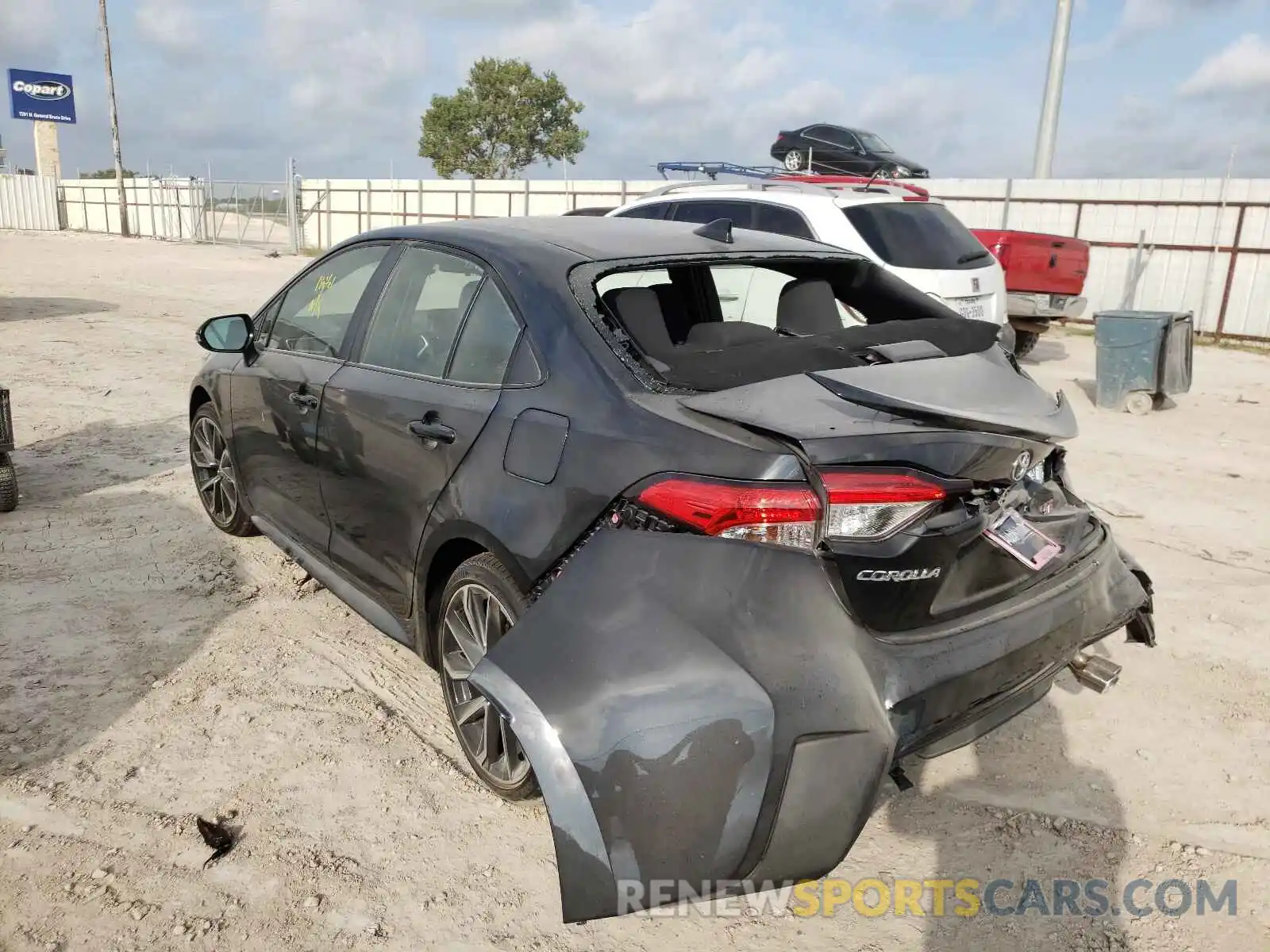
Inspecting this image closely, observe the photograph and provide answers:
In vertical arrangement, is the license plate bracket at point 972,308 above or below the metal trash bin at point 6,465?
above

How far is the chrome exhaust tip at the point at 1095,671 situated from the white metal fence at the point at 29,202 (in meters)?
47.2

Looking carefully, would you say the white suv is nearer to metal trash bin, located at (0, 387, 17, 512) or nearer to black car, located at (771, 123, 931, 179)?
metal trash bin, located at (0, 387, 17, 512)

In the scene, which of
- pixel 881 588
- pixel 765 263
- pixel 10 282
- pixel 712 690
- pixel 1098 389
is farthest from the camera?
pixel 10 282

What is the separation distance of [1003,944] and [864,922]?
330mm

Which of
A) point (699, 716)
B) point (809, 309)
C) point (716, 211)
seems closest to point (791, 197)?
point (716, 211)

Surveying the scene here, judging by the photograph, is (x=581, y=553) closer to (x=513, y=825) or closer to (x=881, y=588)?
(x=881, y=588)

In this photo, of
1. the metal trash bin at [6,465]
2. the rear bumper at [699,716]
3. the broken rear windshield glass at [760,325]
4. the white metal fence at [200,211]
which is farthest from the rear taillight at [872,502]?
the white metal fence at [200,211]

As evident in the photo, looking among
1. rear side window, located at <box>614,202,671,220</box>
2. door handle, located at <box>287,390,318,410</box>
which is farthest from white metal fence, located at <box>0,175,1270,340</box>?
door handle, located at <box>287,390,318,410</box>

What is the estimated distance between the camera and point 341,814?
9.06 feet

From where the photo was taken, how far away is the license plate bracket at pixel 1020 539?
7.70 ft

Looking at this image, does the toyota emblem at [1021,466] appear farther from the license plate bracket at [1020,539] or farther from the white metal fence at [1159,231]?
the white metal fence at [1159,231]

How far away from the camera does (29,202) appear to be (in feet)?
135

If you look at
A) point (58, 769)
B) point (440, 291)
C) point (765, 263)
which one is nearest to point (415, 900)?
point (58, 769)
